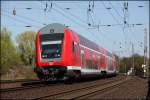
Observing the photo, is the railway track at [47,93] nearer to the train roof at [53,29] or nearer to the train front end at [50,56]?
the train front end at [50,56]

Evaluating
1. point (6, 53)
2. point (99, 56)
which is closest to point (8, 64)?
point (6, 53)

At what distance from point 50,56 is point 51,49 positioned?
0.46m

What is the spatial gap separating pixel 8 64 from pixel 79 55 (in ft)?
125

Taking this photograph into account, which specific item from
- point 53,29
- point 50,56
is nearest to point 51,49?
point 50,56

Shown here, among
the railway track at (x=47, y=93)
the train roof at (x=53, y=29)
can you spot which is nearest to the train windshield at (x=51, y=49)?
the train roof at (x=53, y=29)

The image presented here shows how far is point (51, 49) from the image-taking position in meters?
23.1

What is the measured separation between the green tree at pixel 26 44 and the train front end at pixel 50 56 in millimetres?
67627

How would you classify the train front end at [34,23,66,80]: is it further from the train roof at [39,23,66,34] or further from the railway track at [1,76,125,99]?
the railway track at [1,76,125,99]

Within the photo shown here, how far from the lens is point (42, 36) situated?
947 inches

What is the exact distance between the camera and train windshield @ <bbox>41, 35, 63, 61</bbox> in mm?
23062

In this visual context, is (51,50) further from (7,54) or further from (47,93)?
(7,54)

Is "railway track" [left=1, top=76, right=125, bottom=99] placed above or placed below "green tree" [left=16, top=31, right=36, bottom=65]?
below

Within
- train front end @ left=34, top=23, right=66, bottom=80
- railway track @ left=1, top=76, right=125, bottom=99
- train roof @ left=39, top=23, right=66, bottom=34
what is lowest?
railway track @ left=1, top=76, right=125, bottom=99

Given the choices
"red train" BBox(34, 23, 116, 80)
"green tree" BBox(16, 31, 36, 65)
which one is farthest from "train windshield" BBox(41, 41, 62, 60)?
"green tree" BBox(16, 31, 36, 65)
